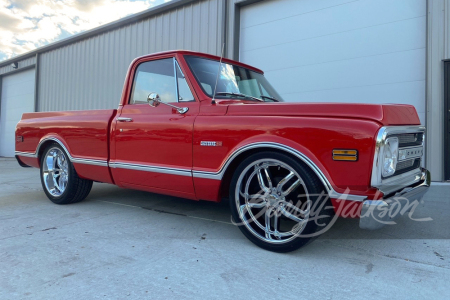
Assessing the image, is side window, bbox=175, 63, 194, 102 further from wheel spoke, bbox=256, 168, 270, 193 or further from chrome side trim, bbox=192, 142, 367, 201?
wheel spoke, bbox=256, 168, 270, 193

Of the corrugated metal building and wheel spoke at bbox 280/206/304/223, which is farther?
the corrugated metal building

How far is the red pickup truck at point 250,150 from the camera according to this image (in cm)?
230

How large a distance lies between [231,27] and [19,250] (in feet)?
22.9

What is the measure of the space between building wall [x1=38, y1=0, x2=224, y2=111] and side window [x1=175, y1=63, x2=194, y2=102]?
5245 mm

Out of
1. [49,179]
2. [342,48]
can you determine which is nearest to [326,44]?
[342,48]

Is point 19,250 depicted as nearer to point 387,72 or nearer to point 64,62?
point 387,72

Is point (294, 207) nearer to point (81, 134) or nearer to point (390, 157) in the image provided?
point (390, 157)

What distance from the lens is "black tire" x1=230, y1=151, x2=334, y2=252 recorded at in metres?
2.42

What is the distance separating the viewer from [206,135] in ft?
9.70

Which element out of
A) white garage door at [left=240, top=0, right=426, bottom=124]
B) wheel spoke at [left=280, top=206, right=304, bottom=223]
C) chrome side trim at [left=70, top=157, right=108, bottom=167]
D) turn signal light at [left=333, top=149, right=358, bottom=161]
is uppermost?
white garage door at [left=240, top=0, right=426, bottom=124]

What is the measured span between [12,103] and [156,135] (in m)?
16.6

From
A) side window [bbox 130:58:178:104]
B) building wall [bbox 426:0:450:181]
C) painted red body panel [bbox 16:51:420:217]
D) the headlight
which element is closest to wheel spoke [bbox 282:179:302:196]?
painted red body panel [bbox 16:51:420:217]

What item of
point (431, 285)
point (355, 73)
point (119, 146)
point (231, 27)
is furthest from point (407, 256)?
point (231, 27)

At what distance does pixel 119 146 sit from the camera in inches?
144
